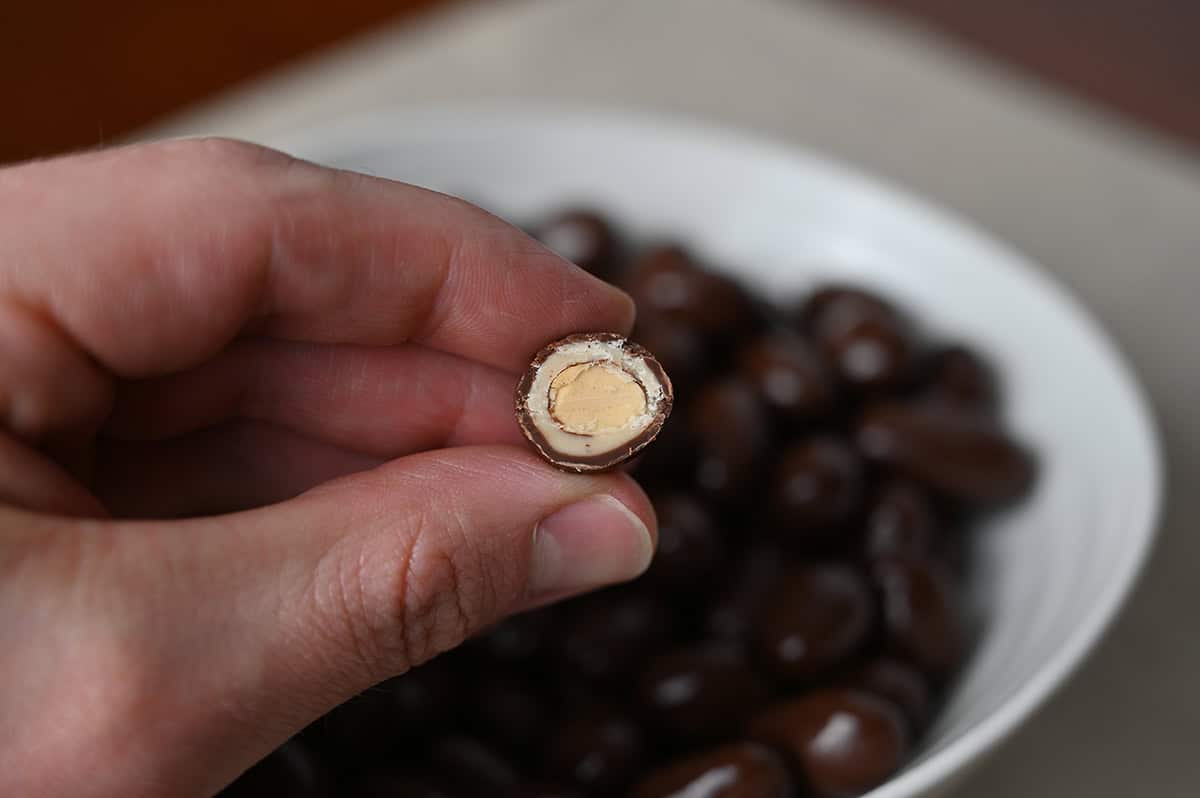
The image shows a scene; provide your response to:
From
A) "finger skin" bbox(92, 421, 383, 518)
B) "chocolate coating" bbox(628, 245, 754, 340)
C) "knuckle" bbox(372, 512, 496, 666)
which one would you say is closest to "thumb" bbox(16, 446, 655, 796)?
"knuckle" bbox(372, 512, 496, 666)

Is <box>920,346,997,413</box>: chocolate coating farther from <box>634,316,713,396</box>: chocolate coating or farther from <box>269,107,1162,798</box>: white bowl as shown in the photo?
<box>634,316,713,396</box>: chocolate coating

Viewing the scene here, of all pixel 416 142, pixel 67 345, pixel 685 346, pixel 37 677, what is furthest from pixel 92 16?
pixel 37 677

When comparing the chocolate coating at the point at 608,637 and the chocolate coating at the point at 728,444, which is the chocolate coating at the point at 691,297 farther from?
the chocolate coating at the point at 608,637

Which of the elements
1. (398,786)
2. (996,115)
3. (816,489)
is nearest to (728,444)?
(816,489)

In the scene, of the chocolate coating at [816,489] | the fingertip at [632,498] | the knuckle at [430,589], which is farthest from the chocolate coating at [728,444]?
the knuckle at [430,589]

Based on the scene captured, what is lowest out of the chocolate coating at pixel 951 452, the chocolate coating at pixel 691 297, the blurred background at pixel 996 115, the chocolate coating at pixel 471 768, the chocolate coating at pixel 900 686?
the chocolate coating at pixel 471 768

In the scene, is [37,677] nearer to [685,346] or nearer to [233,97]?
[685,346]

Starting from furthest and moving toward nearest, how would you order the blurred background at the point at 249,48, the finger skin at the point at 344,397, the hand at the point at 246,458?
the blurred background at the point at 249,48
the finger skin at the point at 344,397
the hand at the point at 246,458
